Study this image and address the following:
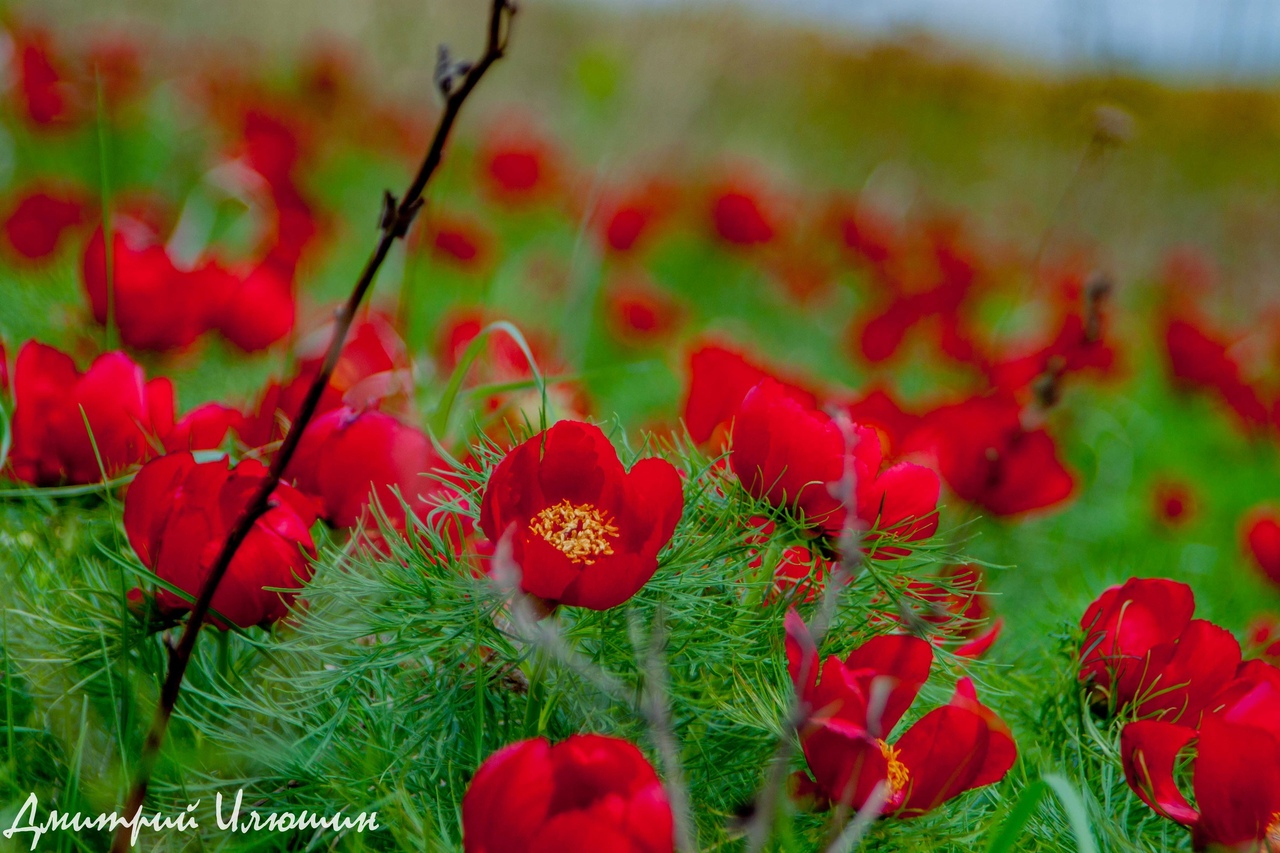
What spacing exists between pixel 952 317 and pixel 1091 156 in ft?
1.98

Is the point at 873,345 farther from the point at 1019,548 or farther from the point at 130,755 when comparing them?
the point at 130,755

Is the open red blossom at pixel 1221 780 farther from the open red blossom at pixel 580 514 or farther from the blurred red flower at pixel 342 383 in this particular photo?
the blurred red flower at pixel 342 383

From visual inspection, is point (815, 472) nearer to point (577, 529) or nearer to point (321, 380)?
point (577, 529)

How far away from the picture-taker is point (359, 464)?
53cm

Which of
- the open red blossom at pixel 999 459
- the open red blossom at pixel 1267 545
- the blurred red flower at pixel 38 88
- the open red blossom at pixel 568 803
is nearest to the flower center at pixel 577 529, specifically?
the open red blossom at pixel 568 803

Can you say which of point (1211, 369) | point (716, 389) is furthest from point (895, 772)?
point (1211, 369)

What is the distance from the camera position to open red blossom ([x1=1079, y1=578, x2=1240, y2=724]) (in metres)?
0.50

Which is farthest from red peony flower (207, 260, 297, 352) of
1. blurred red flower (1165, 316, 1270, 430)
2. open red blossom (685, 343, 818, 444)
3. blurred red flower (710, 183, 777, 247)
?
blurred red flower (1165, 316, 1270, 430)

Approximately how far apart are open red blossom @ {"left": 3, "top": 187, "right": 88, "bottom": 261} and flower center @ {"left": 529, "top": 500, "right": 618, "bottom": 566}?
1.02 meters

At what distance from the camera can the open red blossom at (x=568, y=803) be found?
343mm

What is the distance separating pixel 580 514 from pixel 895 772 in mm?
172

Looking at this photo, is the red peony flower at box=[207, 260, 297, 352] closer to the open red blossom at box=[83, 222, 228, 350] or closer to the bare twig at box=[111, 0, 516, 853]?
the open red blossom at box=[83, 222, 228, 350]

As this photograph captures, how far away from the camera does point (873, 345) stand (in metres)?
1.51

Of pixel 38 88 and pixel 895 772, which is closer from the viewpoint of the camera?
pixel 895 772
